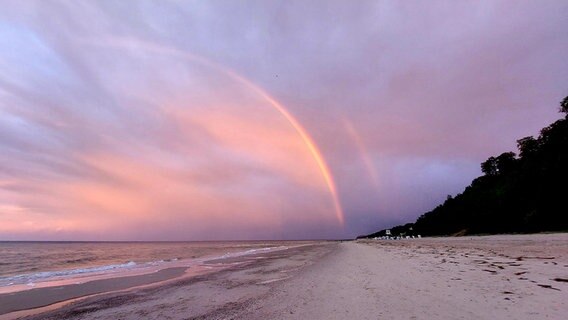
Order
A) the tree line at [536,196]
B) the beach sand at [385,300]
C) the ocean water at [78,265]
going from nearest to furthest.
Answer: the beach sand at [385,300], the ocean water at [78,265], the tree line at [536,196]

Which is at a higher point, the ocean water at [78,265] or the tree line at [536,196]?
the tree line at [536,196]

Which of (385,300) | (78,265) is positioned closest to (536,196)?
(385,300)

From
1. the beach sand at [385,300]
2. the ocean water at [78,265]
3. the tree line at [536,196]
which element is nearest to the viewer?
the beach sand at [385,300]

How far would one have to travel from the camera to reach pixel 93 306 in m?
12.9

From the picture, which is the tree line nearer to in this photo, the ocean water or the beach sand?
the beach sand

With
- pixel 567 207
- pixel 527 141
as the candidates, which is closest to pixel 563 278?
pixel 567 207

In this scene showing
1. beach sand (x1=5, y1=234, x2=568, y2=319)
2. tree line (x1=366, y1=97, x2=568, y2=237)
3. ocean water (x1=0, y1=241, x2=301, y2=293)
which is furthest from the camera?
tree line (x1=366, y1=97, x2=568, y2=237)

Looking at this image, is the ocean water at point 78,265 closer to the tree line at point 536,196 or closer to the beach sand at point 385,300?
the beach sand at point 385,300

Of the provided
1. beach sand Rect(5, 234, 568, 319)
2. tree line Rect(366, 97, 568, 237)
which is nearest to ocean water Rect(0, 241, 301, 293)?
beach sand Rect(5, 234, 568, 319)

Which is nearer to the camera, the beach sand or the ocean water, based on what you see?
the beach sand

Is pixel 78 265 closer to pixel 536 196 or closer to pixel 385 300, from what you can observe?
pixel 385 300

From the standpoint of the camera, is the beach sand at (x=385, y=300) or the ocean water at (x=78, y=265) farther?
the ocean water at (x=78, y=265)

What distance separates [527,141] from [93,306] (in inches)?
3423

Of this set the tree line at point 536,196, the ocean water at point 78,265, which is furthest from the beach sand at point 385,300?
the tree line at point 536,196
